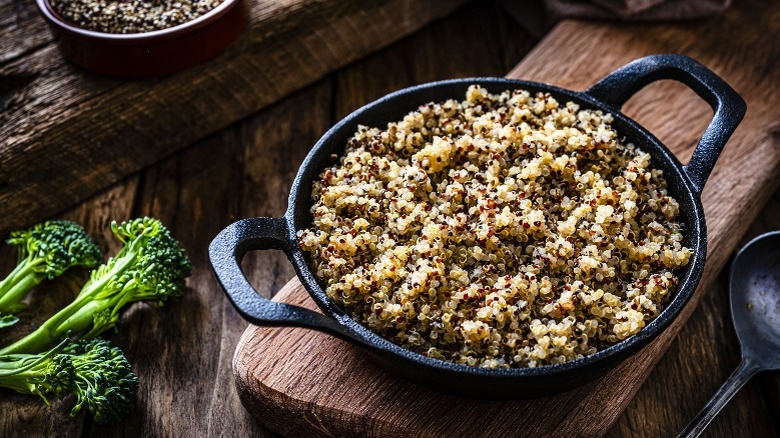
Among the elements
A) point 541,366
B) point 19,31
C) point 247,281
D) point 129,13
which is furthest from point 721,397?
point 19,31

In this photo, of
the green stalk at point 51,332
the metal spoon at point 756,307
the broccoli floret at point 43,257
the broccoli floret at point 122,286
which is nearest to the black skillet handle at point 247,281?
the broccoli floret at point 122,286

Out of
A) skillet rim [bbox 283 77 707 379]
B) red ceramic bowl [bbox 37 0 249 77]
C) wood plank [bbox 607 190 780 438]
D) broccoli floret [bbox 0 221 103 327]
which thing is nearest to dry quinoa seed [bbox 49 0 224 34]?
red ceramic bowl [bbox 37 0 249 77]

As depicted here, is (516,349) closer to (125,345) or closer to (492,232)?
(492,232)

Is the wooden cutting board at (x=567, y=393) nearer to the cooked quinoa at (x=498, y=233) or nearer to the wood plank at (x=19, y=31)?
the cooked quinoa at (x=498, y=233)

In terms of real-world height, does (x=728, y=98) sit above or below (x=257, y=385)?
above

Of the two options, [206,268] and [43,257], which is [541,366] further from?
[43,257]

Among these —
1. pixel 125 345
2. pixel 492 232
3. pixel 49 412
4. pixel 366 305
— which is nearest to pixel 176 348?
pixel 125 345

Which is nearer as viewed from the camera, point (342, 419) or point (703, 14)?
point (342, 419)
